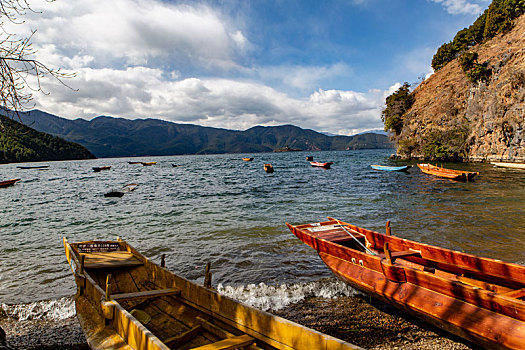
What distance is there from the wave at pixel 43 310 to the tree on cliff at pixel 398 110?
78.5 m

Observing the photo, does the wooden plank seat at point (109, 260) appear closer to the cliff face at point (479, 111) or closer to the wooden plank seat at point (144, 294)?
the wooden plank seat at point (144, 294)

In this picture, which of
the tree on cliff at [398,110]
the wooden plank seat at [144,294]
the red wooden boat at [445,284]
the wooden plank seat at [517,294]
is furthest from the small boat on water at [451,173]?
the tree on cliff at [398,110]

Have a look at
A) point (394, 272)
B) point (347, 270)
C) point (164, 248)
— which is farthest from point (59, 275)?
point (394, 272)

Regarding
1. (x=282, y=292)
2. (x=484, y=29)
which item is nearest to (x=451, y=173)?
(x=282, y=292)

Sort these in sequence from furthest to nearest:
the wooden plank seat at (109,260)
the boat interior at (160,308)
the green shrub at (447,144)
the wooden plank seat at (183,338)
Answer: the green shrub at (447,144) < the wooden plank seat at (109,260) < the boat interior at (160,308) < the wooden plank seat at (183,338)

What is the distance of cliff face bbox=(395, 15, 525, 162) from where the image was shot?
1610 inches

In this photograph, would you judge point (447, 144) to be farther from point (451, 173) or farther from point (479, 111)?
point (451, 173)

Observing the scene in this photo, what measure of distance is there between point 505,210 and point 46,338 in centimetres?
2077

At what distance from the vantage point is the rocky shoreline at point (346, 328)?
16.3 feet

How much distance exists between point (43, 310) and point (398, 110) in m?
81.5

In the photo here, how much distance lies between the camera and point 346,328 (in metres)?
5.49

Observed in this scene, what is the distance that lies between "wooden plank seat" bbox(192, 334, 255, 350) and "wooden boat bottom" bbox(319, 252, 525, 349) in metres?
3.34

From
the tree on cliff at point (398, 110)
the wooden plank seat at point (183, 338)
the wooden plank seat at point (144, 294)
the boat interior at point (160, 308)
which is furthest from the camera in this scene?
the tree on cliff at point (398, 110)

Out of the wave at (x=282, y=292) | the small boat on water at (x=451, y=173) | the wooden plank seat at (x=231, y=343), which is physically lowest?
the wave at (x=282, y=292)
